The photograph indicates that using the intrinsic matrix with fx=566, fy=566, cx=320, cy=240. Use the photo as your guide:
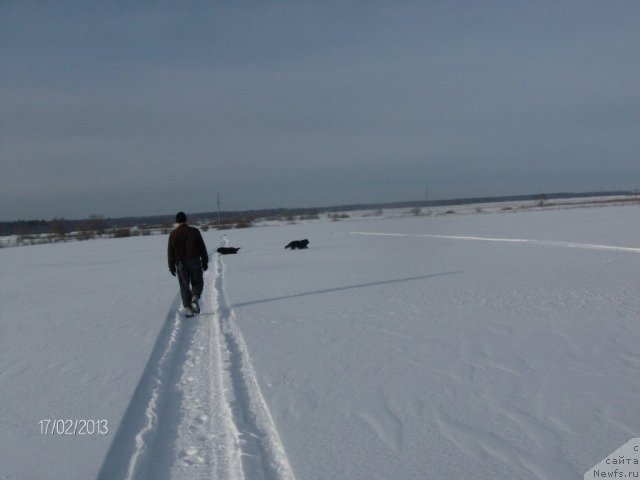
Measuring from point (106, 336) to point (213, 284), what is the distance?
539 centimetres

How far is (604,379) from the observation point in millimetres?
5039

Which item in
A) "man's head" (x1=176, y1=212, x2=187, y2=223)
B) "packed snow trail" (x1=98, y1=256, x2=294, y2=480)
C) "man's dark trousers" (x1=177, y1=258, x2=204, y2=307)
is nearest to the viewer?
"packed snow trail" (x1=98, y1=256, x2=294, y2=480)

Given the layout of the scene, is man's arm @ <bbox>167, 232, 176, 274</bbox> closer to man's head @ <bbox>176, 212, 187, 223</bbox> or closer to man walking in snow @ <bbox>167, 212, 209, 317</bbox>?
man walking in snow @ <bbox>167, 212, 209, 317</bbox>

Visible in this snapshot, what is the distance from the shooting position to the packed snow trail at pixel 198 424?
3.54m

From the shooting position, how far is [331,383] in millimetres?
5230

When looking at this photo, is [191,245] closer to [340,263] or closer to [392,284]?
[392,284]
